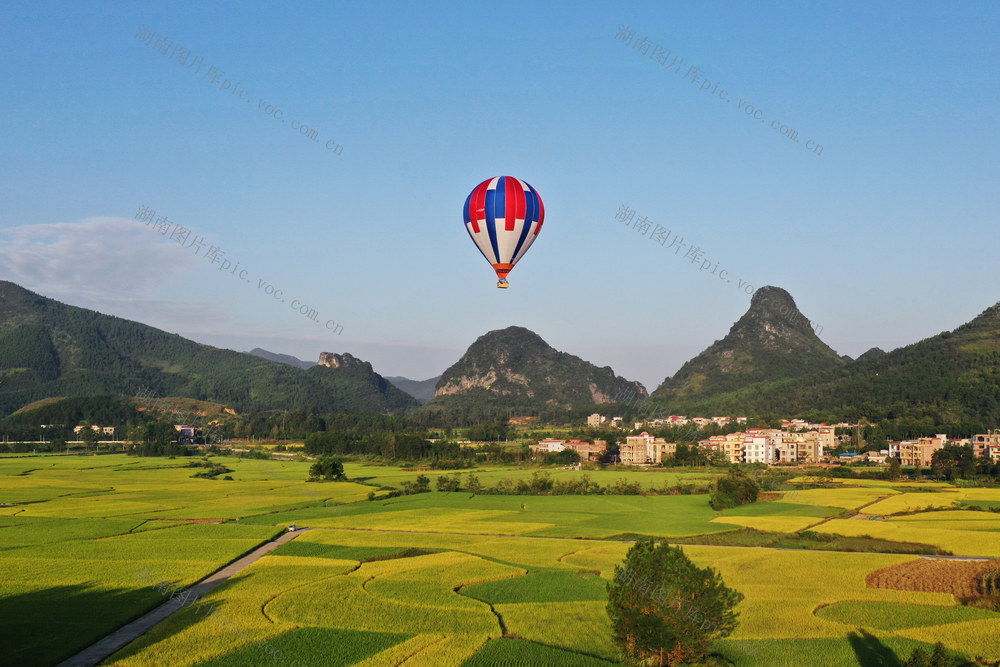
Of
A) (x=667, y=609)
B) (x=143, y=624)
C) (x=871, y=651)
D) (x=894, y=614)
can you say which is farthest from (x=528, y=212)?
(x=143, y=624)

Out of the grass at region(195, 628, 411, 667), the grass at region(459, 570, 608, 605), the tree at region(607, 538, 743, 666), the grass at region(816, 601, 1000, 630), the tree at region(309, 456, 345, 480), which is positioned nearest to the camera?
the tree at region(607, 538, 743, 666)

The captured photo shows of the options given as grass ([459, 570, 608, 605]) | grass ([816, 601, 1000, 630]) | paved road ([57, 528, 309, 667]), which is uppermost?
grass ([816, 601, 1000, 630])

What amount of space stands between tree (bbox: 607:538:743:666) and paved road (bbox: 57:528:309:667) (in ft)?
35.7

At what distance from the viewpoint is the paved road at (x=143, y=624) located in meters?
15.8

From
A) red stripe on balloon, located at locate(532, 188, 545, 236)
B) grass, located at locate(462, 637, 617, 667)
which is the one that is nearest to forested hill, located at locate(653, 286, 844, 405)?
red stripe on balloon, located at locate(532, 188, 545, 236)

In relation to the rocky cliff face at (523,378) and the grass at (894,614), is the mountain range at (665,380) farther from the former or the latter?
the grass at (894,614)

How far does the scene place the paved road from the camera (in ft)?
51.7

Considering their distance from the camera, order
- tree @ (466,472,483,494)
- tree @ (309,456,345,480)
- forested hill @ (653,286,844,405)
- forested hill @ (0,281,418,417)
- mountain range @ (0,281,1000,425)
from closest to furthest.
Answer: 1. tree @ (466,472,483,494)
2. tree @ (309,456,345,480)
3. mountain range @ (0,281,1000,425)
4. forested hill @ (653,286,844,405)
5. forested hill @ (0,281,418,417)

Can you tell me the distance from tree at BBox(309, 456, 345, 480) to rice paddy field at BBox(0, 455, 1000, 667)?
40.0 feet

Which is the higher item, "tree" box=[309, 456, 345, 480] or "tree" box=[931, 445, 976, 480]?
"tree" box=[931, 445, 976, 480]

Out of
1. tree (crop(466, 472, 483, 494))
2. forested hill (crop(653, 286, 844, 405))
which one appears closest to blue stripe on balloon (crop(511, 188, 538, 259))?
tree (crop(466, 472, 483, 494))

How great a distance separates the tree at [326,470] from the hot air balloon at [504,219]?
36515 millimetres

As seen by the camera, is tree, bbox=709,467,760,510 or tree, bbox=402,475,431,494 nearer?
tree, bbox=709,467,760,510

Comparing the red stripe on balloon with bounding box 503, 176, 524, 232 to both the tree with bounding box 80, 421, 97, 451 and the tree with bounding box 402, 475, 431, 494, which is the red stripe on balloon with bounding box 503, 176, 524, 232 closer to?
the tree with bounding box 402, 475, 431, 494
